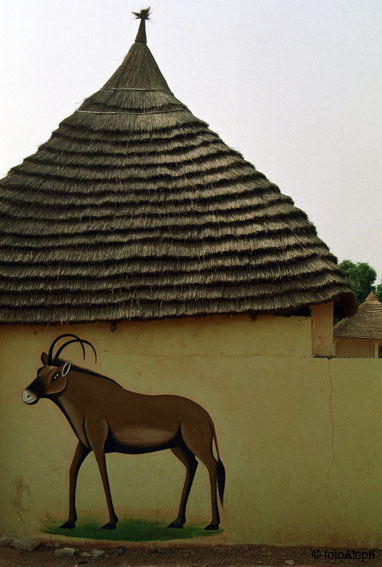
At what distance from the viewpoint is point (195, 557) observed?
6.91 metres

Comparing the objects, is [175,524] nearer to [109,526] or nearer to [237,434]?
[109,526]

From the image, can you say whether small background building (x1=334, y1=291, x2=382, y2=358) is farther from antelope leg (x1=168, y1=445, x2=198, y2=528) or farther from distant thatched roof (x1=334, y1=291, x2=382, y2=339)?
antelope leg (x1=168, y1=445, x2=198, y2=528)

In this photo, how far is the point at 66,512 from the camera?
7.33 metres

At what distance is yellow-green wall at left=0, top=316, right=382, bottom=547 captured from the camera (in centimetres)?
697

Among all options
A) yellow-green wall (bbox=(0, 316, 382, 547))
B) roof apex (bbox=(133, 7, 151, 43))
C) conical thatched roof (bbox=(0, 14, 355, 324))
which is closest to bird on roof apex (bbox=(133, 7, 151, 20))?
roof apex (bbox=(133, 7, 151, 43))

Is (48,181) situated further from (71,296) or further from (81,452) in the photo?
(81,452)

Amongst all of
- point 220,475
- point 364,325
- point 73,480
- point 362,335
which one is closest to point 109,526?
point 73,480

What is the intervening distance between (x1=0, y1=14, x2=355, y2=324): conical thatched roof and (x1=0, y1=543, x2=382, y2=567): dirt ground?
7.70 feet

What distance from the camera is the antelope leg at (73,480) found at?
7312 mm

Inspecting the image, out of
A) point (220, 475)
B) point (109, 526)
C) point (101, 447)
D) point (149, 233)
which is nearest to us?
point (220, 475)

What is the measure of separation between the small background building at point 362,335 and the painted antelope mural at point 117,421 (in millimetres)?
9650

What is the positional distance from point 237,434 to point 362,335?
31.9 ft

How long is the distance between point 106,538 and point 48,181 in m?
4.04

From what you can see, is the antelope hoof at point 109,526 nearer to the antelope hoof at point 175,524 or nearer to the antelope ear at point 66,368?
the antelope hoof at point 175,524
